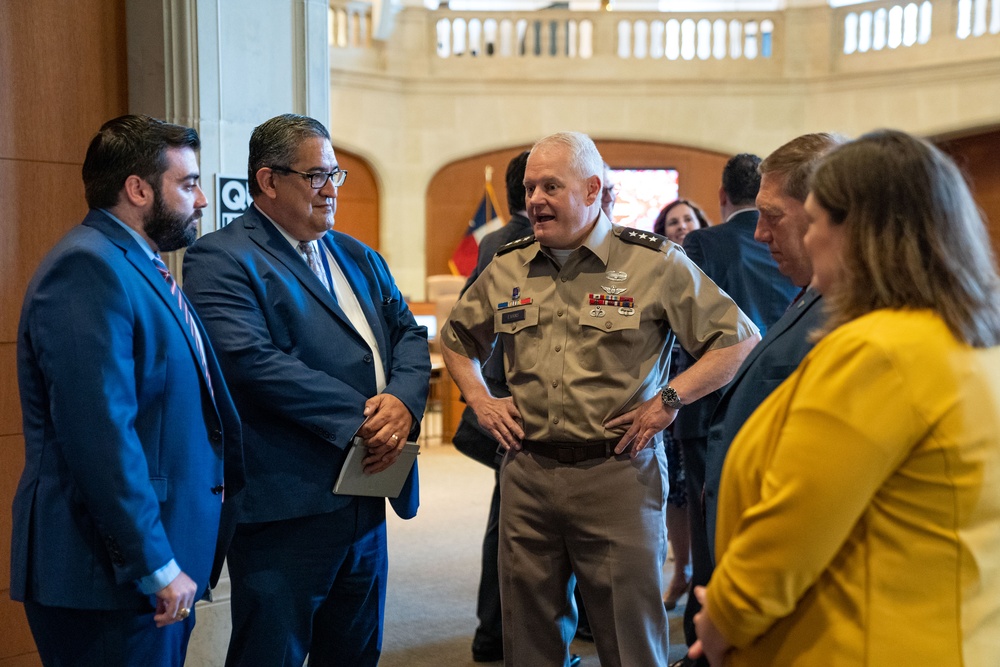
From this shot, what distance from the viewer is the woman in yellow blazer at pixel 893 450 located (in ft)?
4.17

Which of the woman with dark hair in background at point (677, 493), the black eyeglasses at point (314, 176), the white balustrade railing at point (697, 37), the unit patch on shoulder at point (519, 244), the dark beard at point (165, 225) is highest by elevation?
the white balustrade railing at point (697, 37)

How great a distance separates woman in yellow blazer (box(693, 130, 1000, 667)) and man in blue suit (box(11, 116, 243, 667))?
44.6 inches

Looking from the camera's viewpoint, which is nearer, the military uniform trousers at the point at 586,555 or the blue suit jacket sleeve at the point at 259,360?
the blue suit jacket sleeve at the point at 259,360

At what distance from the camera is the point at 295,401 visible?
2.29 meters

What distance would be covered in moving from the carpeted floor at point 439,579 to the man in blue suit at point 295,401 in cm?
118

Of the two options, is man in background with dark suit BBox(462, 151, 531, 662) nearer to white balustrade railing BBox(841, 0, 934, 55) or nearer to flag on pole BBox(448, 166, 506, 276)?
flag on pole BBox(448, 166, 506, 276)

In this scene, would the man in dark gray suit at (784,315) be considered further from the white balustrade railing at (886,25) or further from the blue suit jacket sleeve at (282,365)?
the white balustrade railing at (886,25)

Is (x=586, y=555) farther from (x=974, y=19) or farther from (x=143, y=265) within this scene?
(x=974, y=19)

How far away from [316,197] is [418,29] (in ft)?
29.9

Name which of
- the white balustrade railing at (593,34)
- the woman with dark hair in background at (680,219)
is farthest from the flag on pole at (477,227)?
the woman with dark hair in background at (680,219)

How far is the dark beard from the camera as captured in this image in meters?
2.08

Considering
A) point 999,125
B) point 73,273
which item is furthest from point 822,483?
point 999,125

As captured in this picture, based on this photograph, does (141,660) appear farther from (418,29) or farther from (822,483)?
(418,29)

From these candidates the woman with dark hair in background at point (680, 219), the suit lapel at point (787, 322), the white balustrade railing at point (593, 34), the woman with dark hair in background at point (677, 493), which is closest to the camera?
the suit lapel at point (787, 322)
